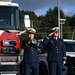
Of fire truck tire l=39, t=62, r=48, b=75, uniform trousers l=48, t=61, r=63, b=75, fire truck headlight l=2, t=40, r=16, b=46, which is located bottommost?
fire truck tire l=39, t=62, r=48, b=75

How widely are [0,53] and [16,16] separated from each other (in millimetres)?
1428

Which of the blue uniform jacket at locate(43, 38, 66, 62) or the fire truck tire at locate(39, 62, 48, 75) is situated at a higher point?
the blue uniform jacket at locate(43, 38, 66, 62)

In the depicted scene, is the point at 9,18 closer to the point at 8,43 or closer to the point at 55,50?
the point at 8,43

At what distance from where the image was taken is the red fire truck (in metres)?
14.6

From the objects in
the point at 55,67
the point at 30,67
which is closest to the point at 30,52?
the point at 30,67

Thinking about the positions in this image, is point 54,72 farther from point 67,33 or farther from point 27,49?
point 67,33

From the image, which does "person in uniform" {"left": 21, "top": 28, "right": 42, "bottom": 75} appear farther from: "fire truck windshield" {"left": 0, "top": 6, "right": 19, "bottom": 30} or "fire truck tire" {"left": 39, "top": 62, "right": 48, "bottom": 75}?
"fire truck tire" {"left": 39, "top": 62, "right": 48, "bottom": 75}

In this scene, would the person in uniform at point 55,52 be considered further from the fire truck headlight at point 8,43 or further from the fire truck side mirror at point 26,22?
the fire truck headlight at point 8,43

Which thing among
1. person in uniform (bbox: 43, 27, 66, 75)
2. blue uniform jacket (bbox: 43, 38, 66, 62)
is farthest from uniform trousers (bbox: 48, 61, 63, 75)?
blue uniform jacket (bbox: 43, 38, 66, 62)

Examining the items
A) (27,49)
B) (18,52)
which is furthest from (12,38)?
(27,49)

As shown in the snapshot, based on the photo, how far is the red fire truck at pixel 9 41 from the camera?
14.6 m

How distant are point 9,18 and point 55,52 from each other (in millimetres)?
2467

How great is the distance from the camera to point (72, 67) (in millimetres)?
15328

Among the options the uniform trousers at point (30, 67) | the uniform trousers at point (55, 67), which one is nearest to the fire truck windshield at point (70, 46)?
the uniform trousers at point (55, 67)
